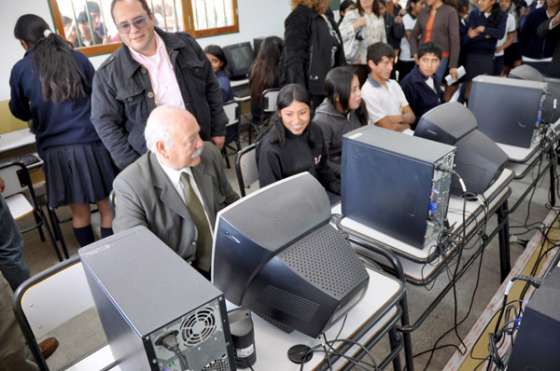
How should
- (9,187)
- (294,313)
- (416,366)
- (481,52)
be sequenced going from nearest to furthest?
(294,313), (416,366), (9,187), (481,52)

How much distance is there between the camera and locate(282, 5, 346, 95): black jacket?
298 cm

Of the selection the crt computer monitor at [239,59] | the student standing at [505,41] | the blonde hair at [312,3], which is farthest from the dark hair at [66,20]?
the student standing at [505,41]

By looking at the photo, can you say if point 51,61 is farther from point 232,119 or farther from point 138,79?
point 232,119

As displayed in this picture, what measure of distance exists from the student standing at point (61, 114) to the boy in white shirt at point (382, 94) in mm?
1633

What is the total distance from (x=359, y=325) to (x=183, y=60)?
58.1 inches

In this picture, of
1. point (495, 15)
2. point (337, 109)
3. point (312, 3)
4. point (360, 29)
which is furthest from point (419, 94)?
point (495, 15)

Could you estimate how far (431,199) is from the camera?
1.35 m

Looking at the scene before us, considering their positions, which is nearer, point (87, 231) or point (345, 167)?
point (345, 167)

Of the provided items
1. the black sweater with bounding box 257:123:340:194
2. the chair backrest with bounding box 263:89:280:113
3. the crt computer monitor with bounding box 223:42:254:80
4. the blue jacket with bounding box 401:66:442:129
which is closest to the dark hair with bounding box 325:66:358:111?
the black sweater with bounding box 257:123:340:194

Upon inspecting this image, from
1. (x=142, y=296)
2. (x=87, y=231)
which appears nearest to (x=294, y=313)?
(x=142, y=296)

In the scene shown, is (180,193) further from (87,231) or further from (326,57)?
(326,57)

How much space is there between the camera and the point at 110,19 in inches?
146

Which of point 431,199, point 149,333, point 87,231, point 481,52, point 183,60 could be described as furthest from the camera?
point 481,52

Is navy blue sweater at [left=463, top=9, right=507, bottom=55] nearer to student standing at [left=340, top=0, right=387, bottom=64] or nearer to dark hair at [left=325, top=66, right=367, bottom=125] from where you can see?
student standing at [left=340, top=0, right=387, bottom=64]
